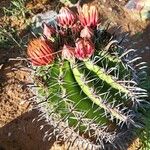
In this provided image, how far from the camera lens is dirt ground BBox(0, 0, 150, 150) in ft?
11.2

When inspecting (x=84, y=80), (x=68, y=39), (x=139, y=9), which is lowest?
(x=84, y=80)

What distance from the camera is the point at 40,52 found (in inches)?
99.7

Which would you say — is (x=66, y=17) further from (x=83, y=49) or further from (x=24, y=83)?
(x=24, y=83)

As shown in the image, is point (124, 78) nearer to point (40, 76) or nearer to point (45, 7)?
point (40, 76)

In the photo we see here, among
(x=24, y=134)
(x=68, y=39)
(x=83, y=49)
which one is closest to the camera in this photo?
(x=83, y=49)

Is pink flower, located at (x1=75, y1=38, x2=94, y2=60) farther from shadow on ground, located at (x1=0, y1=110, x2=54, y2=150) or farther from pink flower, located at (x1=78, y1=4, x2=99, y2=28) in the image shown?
shadow on ground, located at (x1=0, y1=110, x2=54, y2=150)

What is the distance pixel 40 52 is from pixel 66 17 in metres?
0.25

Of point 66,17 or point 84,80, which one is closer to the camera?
point 84,80

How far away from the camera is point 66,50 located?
2.49 m

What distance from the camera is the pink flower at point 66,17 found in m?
2.65

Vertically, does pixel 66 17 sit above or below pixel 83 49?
above

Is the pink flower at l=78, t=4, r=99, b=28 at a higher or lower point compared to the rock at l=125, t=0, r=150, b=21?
lower

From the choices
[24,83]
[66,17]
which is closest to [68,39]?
[66,17]

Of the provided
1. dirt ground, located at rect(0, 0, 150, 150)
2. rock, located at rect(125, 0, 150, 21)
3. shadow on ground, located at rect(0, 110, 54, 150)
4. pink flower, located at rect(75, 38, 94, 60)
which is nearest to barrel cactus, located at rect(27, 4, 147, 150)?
pink flower, located at rect(75, 38, 94, 60)
